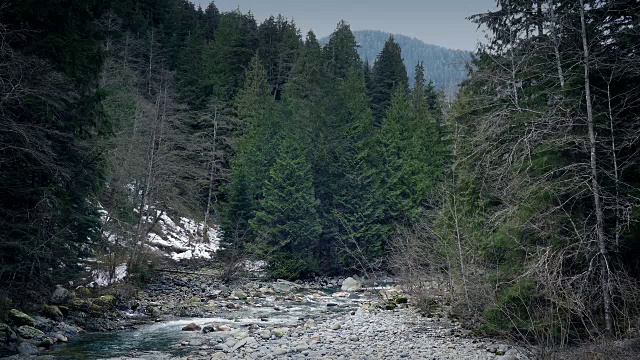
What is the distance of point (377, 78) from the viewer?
168 feet

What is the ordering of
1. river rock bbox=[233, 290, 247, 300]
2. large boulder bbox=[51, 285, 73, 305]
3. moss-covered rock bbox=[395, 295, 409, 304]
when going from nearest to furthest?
1. large boulder bbox=[51, 285, 73, 305]
2. moss-covered rock bbox=[395, 295, 409, 304]
3. river rock bbox=[233, 290, 247, 300]

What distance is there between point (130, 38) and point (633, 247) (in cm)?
4095

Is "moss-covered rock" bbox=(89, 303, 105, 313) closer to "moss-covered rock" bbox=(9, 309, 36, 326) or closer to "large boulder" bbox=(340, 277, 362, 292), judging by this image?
"moss-covered rock" bbox=(9, 309, 36, 326)

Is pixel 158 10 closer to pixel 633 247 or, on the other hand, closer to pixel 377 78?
pixel 377 78

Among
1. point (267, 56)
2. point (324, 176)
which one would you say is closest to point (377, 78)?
point (267, 56)

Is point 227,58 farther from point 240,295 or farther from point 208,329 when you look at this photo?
point 208,329

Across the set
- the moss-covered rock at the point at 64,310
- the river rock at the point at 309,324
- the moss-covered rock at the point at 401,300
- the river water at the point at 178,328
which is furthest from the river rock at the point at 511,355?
the moss-covered rock at the point at 64,310

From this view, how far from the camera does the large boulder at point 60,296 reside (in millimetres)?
14752

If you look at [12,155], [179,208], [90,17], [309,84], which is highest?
[309,84]

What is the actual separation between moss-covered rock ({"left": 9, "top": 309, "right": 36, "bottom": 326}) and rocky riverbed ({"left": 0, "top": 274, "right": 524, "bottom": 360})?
114 centimetres

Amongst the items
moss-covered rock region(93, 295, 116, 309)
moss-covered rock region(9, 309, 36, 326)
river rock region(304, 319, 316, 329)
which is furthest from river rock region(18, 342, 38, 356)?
river rock region(304, 319, 316, 329)

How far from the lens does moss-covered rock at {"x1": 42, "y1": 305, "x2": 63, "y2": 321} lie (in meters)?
13.3

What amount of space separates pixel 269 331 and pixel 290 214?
56.2 feet

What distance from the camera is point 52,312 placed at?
13.5 meters
